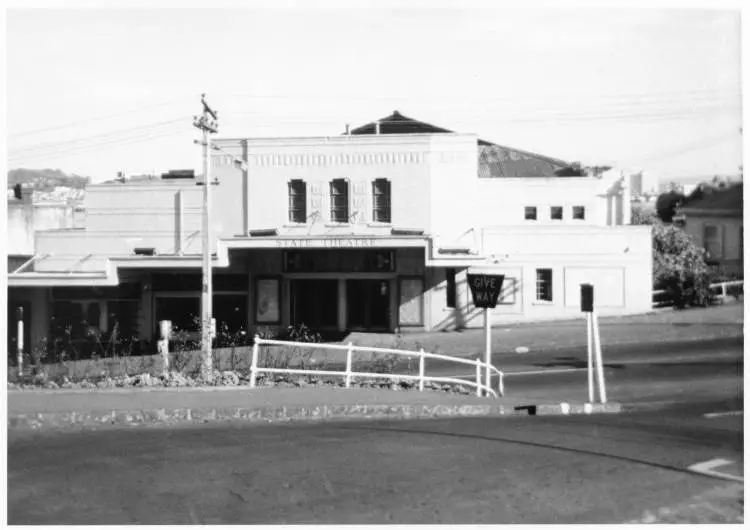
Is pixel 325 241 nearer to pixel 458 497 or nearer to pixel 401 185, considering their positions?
pixel 401 185

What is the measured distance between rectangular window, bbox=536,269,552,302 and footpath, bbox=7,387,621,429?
17.5 feet

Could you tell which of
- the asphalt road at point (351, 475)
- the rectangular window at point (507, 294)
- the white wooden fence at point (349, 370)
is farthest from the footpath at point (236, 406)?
the rectangular window at point (507, 294)

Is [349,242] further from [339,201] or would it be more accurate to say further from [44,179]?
[44,179]

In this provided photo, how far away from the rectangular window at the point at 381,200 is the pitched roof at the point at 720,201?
665cm

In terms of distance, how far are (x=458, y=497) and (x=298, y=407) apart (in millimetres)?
5189

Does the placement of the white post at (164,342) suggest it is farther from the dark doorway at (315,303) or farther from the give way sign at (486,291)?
the give way sign at (486,291)

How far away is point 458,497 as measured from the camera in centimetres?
1110

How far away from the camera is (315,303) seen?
893 inches

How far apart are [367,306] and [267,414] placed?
7.40 metres

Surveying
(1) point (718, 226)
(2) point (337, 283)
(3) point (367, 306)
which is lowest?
(3) point (367, 306)

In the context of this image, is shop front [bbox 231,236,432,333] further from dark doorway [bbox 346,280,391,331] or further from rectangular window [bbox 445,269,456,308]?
rectangular window [bbox 445,269,456,308]

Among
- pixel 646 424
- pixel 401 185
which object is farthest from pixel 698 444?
pixel 401 185

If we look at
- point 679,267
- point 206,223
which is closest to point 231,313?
point 206,223

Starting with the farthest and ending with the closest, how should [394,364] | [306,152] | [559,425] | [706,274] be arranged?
[306,152], [706,274], [394,364], [559,425]
